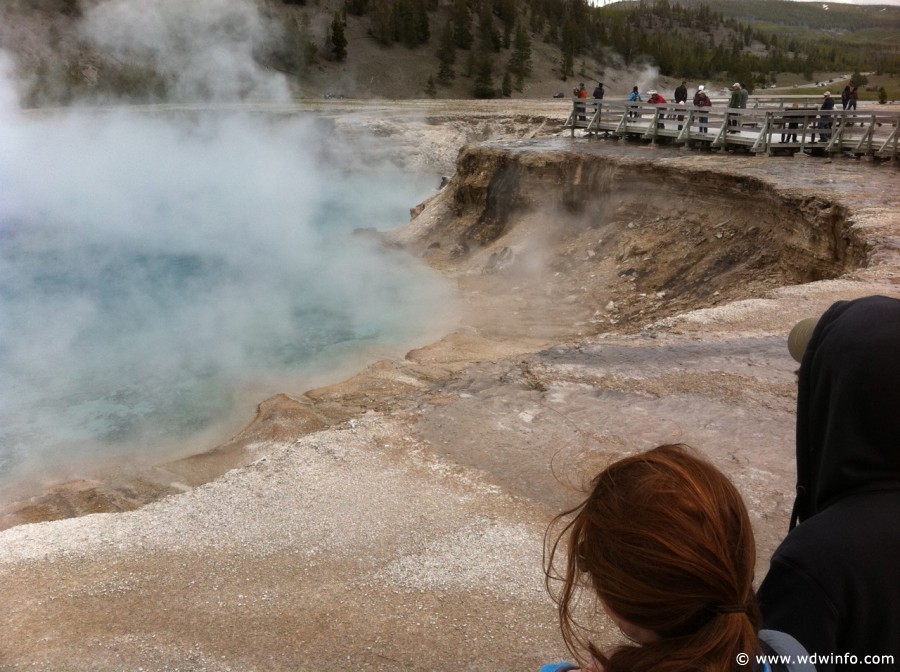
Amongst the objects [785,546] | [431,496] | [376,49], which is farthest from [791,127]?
[376,49]

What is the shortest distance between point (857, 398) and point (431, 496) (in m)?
3.43

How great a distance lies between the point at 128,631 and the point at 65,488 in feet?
12.7

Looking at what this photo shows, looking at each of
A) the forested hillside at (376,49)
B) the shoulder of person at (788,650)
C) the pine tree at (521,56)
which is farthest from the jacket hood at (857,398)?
the pine tree at (521,56)

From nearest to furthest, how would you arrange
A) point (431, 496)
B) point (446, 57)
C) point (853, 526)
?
point (853, 526), point (431, 496), point (446, 57)

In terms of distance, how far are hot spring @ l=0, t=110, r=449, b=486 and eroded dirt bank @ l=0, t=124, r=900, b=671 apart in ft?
5.29

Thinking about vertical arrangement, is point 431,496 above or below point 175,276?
above

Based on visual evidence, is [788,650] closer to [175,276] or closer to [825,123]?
[825,123]

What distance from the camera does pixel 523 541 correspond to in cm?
404

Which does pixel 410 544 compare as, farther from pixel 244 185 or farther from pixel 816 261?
pixel 244 185

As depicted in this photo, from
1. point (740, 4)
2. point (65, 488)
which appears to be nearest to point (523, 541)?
point (65, 488)

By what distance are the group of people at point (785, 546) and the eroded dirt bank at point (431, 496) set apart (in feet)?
4.88

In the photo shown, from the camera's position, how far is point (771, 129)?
514 inches

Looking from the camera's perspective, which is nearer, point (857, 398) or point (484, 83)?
point (857, 398)

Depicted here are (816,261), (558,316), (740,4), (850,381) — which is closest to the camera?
(850,381)
